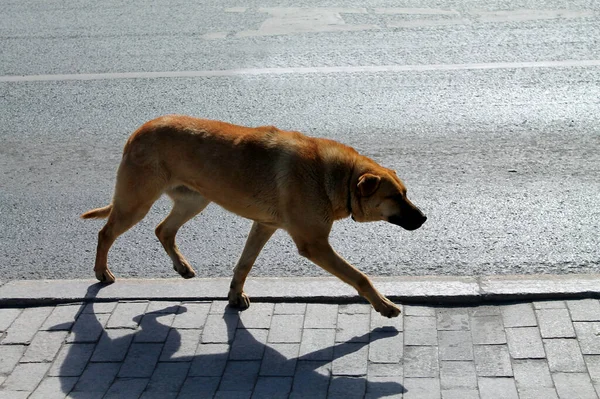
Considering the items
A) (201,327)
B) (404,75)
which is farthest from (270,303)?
(404,75)

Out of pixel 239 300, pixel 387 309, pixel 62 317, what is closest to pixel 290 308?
pixel 239 300

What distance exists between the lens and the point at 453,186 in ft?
25.0

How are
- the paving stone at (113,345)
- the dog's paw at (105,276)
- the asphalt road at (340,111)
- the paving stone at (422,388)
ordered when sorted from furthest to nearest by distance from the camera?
the asphalt road at (340,111) → the dog's paw at (105,276) → the paving stone at (113,345) → the paving stone at (422,388)

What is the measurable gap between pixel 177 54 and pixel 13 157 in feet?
9.98

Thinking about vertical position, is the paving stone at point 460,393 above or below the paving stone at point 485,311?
above

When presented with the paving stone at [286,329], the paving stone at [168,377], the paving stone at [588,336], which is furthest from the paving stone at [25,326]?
the paving stone at [588,336]

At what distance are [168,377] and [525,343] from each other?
6.75 ft

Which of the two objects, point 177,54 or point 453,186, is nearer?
point 453,186

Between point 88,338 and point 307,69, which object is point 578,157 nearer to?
point 307,69

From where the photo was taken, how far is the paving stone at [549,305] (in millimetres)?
5633

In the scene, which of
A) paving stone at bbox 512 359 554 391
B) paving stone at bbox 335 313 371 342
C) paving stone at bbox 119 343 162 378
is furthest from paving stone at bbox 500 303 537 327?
paving stone at bbox 119 343 162 378

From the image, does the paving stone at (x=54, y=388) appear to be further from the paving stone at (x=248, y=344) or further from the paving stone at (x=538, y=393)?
the paving stone at (x=538, y=393)

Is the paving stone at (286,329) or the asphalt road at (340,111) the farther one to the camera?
the asphalt road at (340,111)

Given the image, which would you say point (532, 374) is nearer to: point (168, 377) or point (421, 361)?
point (421, 361)
